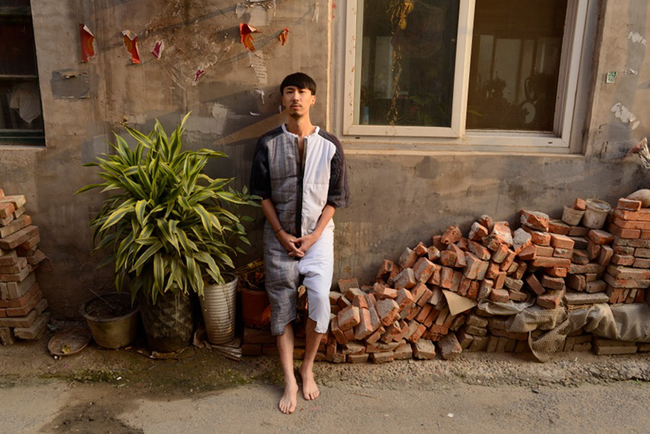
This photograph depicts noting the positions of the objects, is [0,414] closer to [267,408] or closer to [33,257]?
[33,257]

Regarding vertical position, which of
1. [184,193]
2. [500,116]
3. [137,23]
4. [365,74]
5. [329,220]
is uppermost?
[137,23]

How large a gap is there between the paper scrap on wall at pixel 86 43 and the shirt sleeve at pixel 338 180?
181 centimetres

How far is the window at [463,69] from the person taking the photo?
145 inches

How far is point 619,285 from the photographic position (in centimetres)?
354

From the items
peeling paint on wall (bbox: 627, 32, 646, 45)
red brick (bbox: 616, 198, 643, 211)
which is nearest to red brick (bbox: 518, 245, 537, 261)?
red brick (bbox: 616, 198, 643, 211)

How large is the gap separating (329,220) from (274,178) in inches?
19.0

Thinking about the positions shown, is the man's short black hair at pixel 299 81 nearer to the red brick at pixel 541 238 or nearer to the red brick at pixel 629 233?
the red brick at pixel 541 238

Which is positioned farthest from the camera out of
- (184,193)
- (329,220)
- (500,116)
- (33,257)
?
(500,116)

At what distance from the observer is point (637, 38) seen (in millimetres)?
3576

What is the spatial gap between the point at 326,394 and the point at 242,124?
1.99 metres

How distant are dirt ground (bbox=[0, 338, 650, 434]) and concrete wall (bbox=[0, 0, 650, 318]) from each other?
0.76 m

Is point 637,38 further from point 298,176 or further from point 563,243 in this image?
point 298,176

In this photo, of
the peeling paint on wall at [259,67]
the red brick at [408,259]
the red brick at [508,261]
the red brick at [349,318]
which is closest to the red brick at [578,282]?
the red brick at [508,261]

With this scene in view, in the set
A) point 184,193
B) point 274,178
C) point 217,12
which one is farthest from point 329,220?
point 217,12
